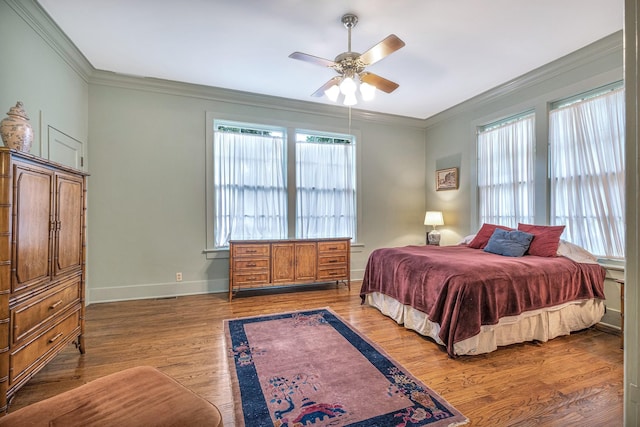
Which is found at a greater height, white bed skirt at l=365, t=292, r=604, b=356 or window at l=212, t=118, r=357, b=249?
window at l=212, t=118, r=357, b=249

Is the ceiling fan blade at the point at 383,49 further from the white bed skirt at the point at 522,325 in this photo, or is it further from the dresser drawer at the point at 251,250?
the dresser drawer at the point at 251,250

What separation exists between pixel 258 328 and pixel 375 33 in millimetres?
3230

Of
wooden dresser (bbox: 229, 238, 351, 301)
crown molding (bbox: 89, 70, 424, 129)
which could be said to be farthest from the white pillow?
crown molding (bbox: 89, 70, 424, 129)

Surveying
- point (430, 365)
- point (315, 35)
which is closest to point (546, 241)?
point (430, 365)

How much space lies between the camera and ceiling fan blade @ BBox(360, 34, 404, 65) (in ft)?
7.37

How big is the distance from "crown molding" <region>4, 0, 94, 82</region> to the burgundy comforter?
13.6 feet

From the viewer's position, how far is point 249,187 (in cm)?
456

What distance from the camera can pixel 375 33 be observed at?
9.64ft

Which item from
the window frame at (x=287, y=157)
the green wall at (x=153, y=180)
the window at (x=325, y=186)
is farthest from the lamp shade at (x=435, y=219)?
the green wall at (x=153, y=180)

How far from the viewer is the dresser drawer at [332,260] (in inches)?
175

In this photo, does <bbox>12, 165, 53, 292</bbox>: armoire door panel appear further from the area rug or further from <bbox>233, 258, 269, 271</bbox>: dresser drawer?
<bbox>233, 258, 269, 271</bbox>: dresser drawer

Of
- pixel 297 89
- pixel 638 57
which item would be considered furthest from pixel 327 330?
pixel 297 89

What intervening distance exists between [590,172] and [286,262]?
3.84 metres

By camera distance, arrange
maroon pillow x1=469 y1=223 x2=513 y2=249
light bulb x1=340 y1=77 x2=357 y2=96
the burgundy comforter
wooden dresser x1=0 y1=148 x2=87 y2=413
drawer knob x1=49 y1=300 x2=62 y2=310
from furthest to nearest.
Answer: maroon pillow x1=469 y1=223 x2=513 y2=249, light bulb x1=340 y1=77 x2=357 y2=96, the burgundy comforter, drawer knob x1=49 y1=300 x2=62 y2=310, wooden dresser x1=0 y1=148 x2=87 y2=413
